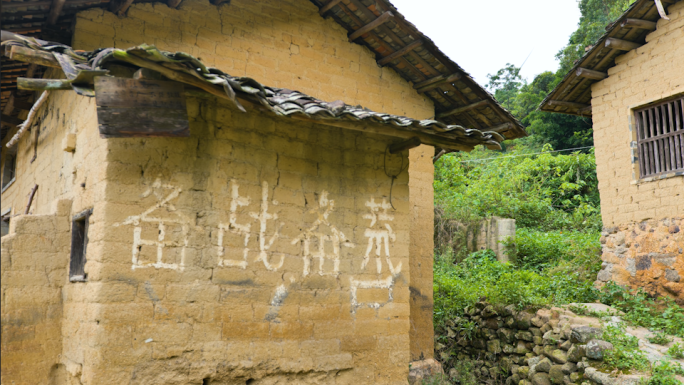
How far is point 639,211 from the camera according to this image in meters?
9.40

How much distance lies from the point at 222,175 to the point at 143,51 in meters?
1.48

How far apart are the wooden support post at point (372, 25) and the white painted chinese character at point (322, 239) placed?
3.06m

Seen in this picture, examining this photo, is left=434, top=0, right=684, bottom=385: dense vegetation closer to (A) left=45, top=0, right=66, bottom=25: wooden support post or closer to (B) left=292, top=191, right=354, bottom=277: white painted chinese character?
(B) left=292, top=191, right=354, bottom=277: white painted chinese character

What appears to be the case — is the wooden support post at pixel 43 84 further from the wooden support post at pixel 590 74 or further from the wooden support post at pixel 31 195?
the wooden support post at pixel 590 74

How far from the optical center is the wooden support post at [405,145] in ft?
18.8

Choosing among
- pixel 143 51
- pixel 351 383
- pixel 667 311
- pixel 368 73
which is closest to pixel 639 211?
pixel 667 311

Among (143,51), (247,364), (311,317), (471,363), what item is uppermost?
(143,51)

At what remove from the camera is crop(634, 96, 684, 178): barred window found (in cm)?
900

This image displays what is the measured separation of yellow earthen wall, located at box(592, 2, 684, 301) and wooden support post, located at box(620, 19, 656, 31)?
0.11 metres

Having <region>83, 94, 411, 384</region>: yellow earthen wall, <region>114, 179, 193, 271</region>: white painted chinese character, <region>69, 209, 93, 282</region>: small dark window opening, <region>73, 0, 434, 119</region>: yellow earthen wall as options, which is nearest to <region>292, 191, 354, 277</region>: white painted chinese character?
<region>83, 94, 411, 384</region>: yellow earthen wall

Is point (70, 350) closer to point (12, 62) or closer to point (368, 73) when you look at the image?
point (12, 62)

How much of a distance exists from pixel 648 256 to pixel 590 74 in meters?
3.60

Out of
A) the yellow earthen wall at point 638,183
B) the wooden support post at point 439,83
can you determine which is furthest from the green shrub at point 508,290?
the wooden support post at point 439,83

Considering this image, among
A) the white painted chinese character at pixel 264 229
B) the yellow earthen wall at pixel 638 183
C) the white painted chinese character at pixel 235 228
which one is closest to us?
the white painted chinese character at pixel 235 228
